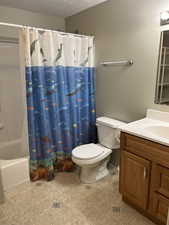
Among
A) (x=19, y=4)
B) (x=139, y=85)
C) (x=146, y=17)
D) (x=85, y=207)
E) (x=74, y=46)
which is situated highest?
(x=19, y=4)

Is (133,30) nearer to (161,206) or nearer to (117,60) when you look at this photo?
(117,60)

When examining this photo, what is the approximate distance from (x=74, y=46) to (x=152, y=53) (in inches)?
39.1

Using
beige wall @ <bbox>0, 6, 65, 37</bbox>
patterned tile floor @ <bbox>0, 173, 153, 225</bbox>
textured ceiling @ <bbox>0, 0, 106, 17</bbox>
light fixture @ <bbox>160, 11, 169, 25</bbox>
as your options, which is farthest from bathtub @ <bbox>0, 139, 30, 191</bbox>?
light fixture @ <bbox>160, 11, 169, 25</bbox>

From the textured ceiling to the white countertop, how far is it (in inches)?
63.7

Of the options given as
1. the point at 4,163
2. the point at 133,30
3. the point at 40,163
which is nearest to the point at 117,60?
the point at 133,30

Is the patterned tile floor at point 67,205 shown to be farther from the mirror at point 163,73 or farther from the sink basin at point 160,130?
the mirror at point 163,73

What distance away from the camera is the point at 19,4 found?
2.29 meters

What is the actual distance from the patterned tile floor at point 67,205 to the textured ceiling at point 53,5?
2333 mm

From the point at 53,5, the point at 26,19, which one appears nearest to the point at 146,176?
the point at 53,5

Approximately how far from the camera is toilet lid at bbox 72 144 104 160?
2.03m

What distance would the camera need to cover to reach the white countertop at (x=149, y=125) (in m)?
1.43

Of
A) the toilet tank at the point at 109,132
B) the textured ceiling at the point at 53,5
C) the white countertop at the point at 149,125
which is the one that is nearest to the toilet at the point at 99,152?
the toilet tank at the point at 109,132

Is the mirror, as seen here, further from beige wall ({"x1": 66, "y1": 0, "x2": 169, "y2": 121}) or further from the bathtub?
the bathtub

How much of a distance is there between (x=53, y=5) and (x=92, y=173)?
232cm
